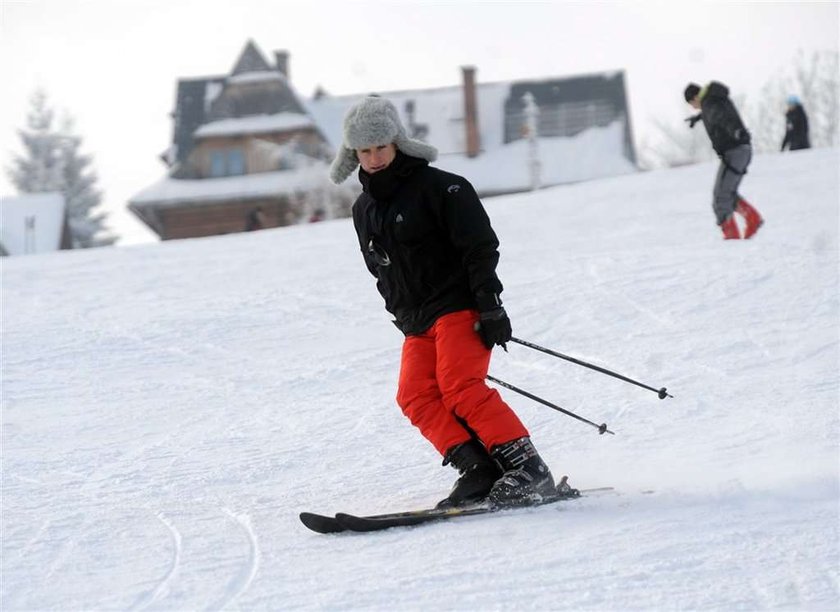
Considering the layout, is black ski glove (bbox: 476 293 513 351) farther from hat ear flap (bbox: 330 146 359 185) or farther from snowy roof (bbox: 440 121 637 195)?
snowy roof (bbox: 440 121 637 195)

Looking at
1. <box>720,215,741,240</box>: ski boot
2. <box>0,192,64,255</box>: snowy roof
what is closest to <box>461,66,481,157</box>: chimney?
<box>0,192,64,255</box>: snowy roof

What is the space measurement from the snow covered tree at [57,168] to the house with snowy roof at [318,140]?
35.5 ft

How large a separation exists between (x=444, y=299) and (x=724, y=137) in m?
6.60

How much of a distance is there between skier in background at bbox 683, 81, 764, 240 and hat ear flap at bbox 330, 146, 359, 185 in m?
6.20

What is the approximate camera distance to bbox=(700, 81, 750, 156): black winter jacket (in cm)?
1071

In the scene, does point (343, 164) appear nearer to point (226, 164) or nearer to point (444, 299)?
point (444, 299)

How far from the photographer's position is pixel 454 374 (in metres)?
4.60

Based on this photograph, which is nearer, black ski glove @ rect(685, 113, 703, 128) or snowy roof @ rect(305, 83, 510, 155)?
black ski glove @ rect(685, 113, 703, 128)

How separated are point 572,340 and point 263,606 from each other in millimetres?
4580

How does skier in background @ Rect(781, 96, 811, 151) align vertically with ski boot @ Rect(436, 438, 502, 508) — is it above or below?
below

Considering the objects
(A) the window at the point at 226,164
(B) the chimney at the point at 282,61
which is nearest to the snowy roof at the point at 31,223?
(A) the window at the point at 226,164

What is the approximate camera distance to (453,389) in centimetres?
462

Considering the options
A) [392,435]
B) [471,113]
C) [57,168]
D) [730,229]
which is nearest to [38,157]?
[57,168]

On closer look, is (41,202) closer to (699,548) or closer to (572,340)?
(572,340)
